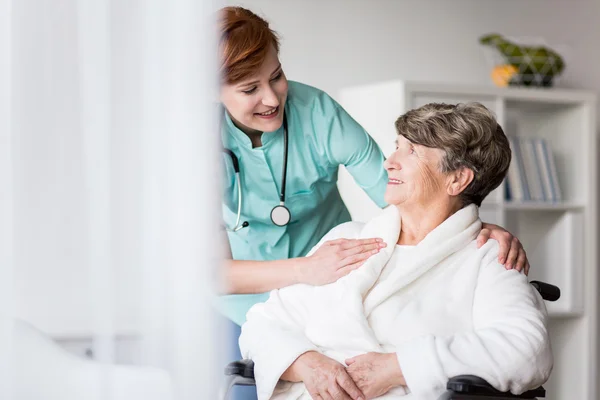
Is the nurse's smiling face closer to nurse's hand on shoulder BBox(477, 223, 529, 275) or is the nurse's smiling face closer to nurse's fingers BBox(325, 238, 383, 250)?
nurse's fingers BBox(325, 238, 383, 250)

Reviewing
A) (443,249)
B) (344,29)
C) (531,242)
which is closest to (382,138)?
(344,29)

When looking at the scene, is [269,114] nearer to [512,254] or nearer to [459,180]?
[459,180]

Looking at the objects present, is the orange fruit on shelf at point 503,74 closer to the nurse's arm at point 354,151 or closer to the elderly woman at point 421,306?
the nurse's arm at point 354,151

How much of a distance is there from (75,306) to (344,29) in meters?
2.29

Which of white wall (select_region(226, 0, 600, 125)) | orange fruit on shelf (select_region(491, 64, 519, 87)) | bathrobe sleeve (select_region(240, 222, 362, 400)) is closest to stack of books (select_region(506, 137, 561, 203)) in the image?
orange fruit on shelf (select_region(491, 64, 519, 87))

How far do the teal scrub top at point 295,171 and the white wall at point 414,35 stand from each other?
3.78ft

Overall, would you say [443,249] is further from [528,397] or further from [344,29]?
[344,29]

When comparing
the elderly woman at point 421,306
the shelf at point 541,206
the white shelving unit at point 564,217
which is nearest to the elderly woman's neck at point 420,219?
the elderly woman at point 421,306

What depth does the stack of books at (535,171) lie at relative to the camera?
3.24m

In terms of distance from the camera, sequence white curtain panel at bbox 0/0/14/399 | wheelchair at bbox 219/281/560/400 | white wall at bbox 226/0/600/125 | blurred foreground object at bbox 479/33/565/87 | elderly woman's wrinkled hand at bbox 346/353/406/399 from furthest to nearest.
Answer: blurred foreground object at bbox 479/33/565/87 → white wall at bbox 226/0/600/125 → elderly woman's wrinkled hand at bbox 346/353/406/399 → wheelchair at bbox 219/281/560/400 → white curtain panel at bbox 0/0/14/399

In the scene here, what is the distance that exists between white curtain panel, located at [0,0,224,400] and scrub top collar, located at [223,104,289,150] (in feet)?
1.72

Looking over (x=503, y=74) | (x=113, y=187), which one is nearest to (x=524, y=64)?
(x=503, y=74)

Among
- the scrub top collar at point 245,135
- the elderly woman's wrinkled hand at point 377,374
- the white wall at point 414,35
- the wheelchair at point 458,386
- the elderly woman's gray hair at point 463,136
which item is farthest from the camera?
the white wall at point 414,35

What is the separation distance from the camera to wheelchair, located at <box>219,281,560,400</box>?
133 centimetres
